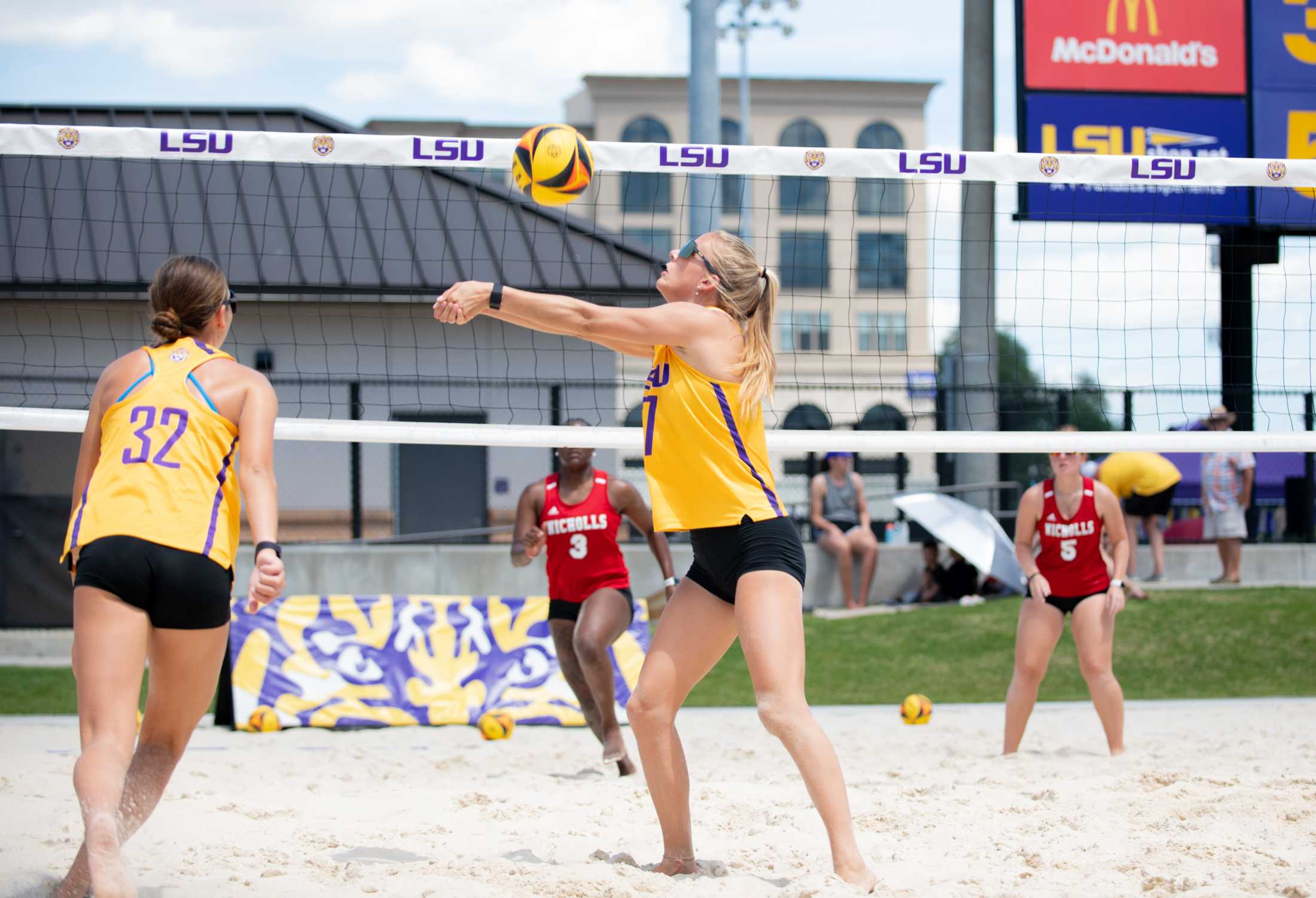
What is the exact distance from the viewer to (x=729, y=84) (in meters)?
51.3

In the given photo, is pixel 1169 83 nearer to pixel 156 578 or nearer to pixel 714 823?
pixel 714 823

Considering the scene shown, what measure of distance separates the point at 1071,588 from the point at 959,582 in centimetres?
547

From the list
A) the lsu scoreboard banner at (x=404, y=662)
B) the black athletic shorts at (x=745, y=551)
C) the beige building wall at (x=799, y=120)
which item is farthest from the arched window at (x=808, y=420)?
the beige building wall at (x=799, y=120)

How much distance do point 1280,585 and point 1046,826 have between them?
27.0 ft

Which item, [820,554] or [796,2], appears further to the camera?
[796,2]

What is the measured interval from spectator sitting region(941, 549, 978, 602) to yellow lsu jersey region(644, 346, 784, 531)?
8.33 meters

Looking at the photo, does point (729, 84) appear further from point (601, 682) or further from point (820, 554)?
point (601, 682)

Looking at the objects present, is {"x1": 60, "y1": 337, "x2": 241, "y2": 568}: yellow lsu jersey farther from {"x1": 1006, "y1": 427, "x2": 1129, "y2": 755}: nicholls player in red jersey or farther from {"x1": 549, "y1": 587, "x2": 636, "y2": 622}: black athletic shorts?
{"x1": 1006, "y1": 427, "x2": 1129, "y2": 755}: nicholls player in red jersey

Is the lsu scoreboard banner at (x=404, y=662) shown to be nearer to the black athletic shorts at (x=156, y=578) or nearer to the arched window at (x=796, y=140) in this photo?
the black athletic shorts at (x=156, y=578)

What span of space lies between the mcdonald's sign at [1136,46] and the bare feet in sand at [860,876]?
30.6 ft

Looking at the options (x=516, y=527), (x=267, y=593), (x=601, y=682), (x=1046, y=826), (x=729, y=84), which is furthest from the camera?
(x=729, y=84)

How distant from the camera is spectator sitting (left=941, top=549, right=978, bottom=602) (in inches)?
451

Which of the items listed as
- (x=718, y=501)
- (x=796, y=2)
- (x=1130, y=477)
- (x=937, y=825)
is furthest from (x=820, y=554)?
(x=796, y=2)

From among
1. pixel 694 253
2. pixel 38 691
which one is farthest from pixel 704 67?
pixel 694 253
